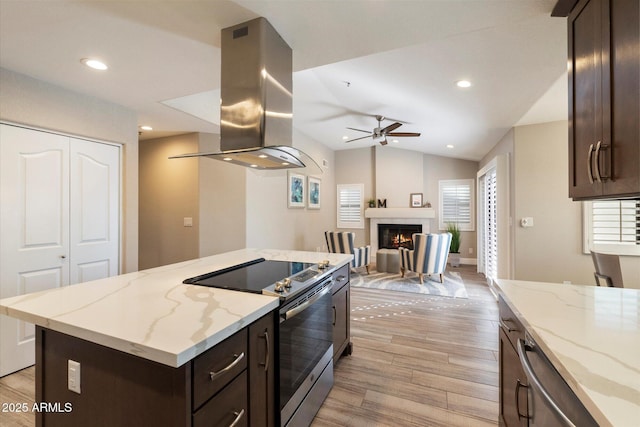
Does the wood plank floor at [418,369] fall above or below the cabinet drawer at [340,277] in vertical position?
below

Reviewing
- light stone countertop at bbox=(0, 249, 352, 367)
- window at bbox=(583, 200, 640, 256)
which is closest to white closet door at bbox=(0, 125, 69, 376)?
light stone countertop at bbox=(0, 249, 352, 367)

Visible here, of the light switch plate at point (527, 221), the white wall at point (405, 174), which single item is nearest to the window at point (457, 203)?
the white wall at point (405, 174)

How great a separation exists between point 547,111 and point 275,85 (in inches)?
119

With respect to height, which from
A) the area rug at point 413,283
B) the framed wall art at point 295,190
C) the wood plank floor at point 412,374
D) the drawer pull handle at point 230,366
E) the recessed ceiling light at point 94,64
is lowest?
the wood plank floor at point 412,374

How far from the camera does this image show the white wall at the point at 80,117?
89.6 inches

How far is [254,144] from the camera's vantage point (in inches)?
67.3

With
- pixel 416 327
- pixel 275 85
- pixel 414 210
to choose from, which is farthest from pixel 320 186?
pixel 275 85

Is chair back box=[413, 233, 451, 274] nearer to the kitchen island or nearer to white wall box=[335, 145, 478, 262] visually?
white wall box=[335, 145, 478, 262]

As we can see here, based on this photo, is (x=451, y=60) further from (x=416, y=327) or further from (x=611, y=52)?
(x=416, y=327)

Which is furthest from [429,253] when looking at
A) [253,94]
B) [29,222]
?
[29,222]

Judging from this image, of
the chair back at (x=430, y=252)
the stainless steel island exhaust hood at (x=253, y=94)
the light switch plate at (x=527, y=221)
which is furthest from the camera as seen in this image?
the chair back at (x=430, y=252)

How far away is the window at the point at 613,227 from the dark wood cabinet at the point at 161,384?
12.6 feet

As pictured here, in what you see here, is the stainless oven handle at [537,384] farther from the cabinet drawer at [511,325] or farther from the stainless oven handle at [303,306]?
the stainless oven handle at [303,306]

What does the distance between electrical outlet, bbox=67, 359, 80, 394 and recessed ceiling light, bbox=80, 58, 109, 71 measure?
2.15 metres
